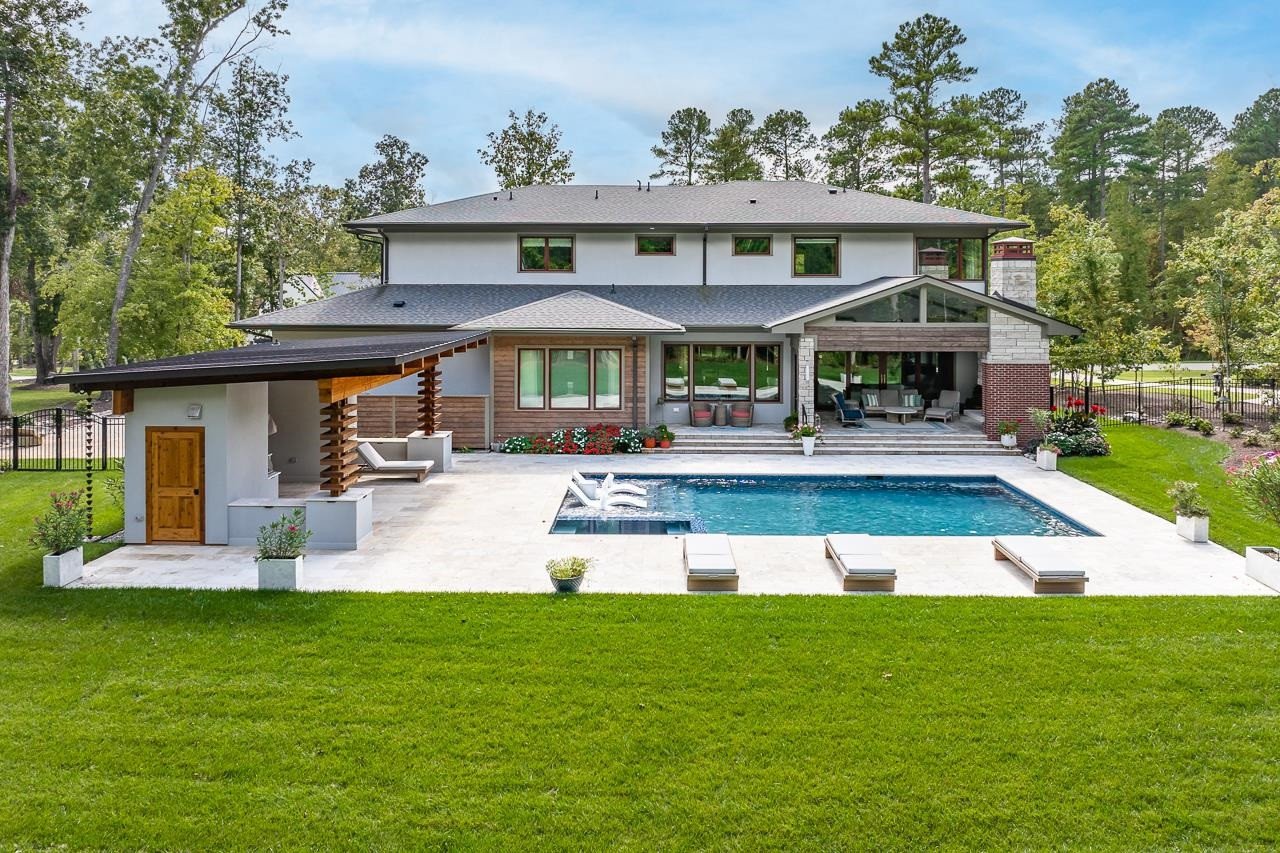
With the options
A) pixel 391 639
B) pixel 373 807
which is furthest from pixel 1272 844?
pixel 391 639

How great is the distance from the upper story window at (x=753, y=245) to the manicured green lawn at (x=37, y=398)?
86.8 ft

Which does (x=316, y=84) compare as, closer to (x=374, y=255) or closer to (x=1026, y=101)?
(x=374, y=255)

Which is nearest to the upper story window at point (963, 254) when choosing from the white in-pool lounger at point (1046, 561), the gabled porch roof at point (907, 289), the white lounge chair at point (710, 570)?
the gabled porch roof at point (907, 289)

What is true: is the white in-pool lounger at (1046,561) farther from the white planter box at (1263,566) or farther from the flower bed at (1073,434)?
the flower bed at (1073,434)

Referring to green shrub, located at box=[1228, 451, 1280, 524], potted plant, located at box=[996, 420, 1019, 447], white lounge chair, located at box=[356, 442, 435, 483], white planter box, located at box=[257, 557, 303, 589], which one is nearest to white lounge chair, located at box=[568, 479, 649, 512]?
white lounge chair, located at box=[356, 442, 435, 483]

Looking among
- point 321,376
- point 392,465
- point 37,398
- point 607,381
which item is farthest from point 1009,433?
point 37,398

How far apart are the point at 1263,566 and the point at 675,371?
14.6 metres

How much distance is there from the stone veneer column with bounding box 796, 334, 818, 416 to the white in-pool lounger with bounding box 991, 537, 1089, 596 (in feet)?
31.2

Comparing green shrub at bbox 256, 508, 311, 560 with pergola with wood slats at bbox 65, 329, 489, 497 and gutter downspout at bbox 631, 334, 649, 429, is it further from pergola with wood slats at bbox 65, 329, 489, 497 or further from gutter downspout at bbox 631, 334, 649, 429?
gutter downspout at bbox 631, 334, 649, 429

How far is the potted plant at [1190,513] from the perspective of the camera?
34.8 ft

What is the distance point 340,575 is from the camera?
30.3ft

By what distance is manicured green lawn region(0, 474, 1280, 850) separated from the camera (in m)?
4.62

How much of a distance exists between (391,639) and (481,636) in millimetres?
839

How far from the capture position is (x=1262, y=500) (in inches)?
329
